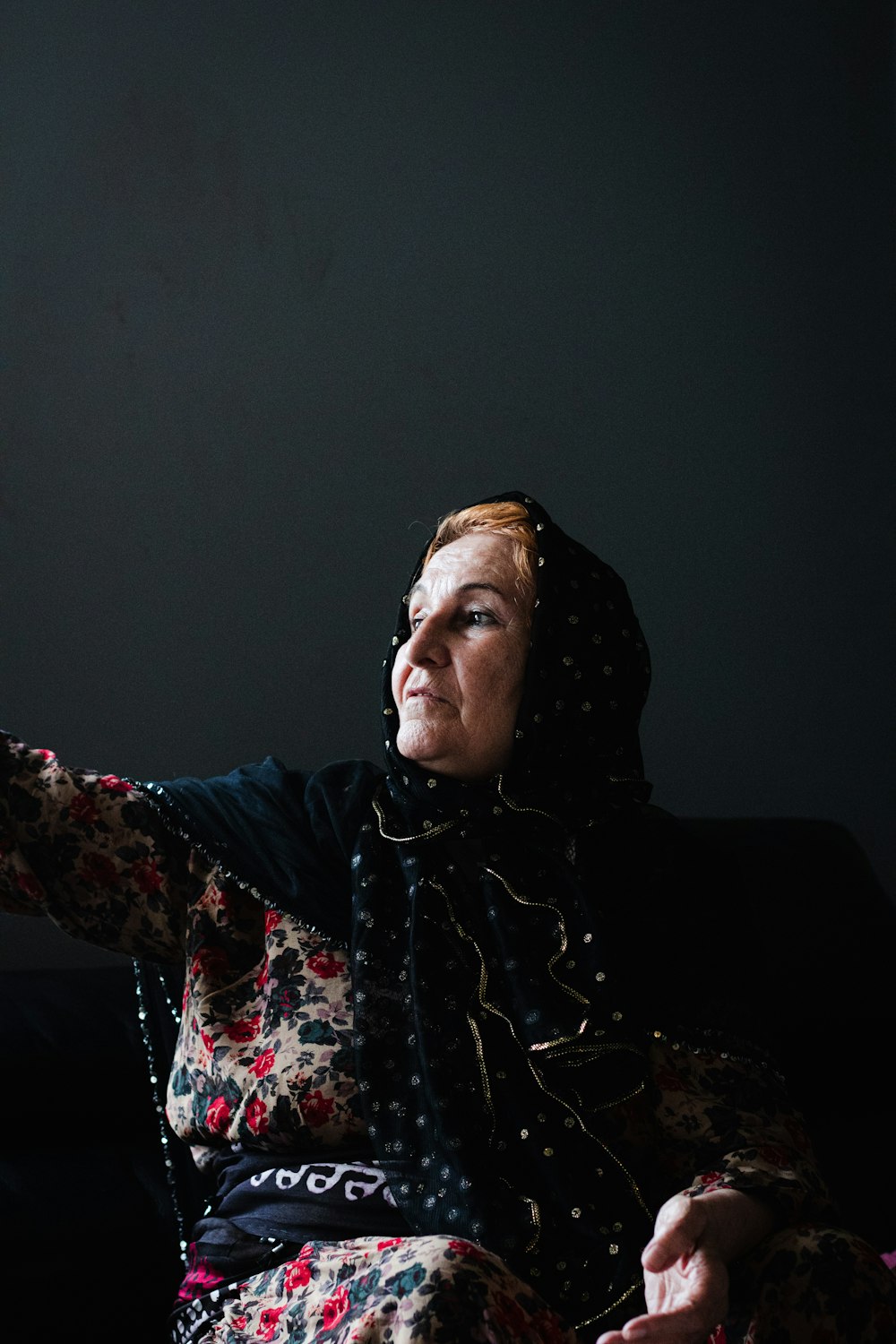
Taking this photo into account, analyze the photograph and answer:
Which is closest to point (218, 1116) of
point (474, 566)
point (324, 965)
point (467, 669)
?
point (324, 965)

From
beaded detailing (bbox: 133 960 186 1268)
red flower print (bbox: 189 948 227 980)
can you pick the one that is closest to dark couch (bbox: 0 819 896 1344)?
beaded detailing (bbox: 133 960 186 1268)

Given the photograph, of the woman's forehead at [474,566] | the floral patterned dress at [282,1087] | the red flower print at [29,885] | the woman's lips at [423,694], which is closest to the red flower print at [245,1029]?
the floral patterned dress at [282,1087]

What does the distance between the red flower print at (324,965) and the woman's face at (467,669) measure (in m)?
0.21

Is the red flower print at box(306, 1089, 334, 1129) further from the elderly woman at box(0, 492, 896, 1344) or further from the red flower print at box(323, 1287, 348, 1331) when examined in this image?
the red flower print at box(323, 1287, 348, 1331)

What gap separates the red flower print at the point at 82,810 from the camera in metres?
1.24

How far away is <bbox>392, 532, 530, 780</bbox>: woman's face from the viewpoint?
1.32m

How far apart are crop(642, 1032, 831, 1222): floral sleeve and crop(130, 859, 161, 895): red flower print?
503mm

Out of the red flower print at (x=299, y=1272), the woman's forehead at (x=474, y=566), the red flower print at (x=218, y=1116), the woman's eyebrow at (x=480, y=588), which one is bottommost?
the red flower print at (x=299, y=1272)

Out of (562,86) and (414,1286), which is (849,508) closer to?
(562,86)

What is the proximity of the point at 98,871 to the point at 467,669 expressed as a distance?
1.32ft

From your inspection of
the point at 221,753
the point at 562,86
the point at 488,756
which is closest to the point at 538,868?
the point at 488,756

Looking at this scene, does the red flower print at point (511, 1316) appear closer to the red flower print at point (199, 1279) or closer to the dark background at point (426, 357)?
the red flower print at point (199, 1279)

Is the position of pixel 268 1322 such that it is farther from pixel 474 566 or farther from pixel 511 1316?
pixel 474 566

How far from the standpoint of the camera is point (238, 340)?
2.06m
